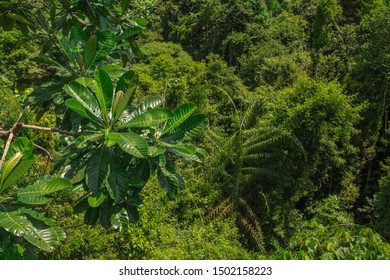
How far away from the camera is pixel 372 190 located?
7848 millimetres

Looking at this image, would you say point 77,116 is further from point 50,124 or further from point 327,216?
point 327,216

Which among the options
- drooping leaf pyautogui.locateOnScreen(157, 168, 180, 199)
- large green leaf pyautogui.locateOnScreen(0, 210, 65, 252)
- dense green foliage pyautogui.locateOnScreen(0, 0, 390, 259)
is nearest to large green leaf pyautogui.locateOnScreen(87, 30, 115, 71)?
dense green foliage pyautogui.locateOnScreen(0, 0, 390, 259)

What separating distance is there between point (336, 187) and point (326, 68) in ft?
10.7

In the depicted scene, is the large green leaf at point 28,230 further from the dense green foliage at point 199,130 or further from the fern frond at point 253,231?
the fern frond at point 253,231

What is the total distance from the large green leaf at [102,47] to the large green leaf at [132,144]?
0.42 meters

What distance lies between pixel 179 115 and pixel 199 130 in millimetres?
104

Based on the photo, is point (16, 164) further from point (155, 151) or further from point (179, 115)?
point (179, 115)

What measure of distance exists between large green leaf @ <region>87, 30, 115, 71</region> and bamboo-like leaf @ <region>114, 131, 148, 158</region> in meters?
0.42

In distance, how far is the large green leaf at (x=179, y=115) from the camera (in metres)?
1.57

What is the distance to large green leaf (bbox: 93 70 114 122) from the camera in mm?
1511

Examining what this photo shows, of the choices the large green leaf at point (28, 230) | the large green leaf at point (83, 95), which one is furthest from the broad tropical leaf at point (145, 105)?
the large green leaf at point (28, 230)

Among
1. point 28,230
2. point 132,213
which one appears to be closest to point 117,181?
point 132,213

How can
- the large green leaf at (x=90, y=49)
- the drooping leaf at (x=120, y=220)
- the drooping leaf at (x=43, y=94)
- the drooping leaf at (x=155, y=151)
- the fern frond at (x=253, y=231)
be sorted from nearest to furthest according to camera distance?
the drooping leaf at (x=155, y=151), the drooping leaf at (x=120, y=220), the large green leaf at (x=90, y=49), the drooping leaf at (x=43, y=94), the fern frond at (x=253, y=231)

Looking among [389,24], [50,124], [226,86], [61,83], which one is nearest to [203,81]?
[226,86]
